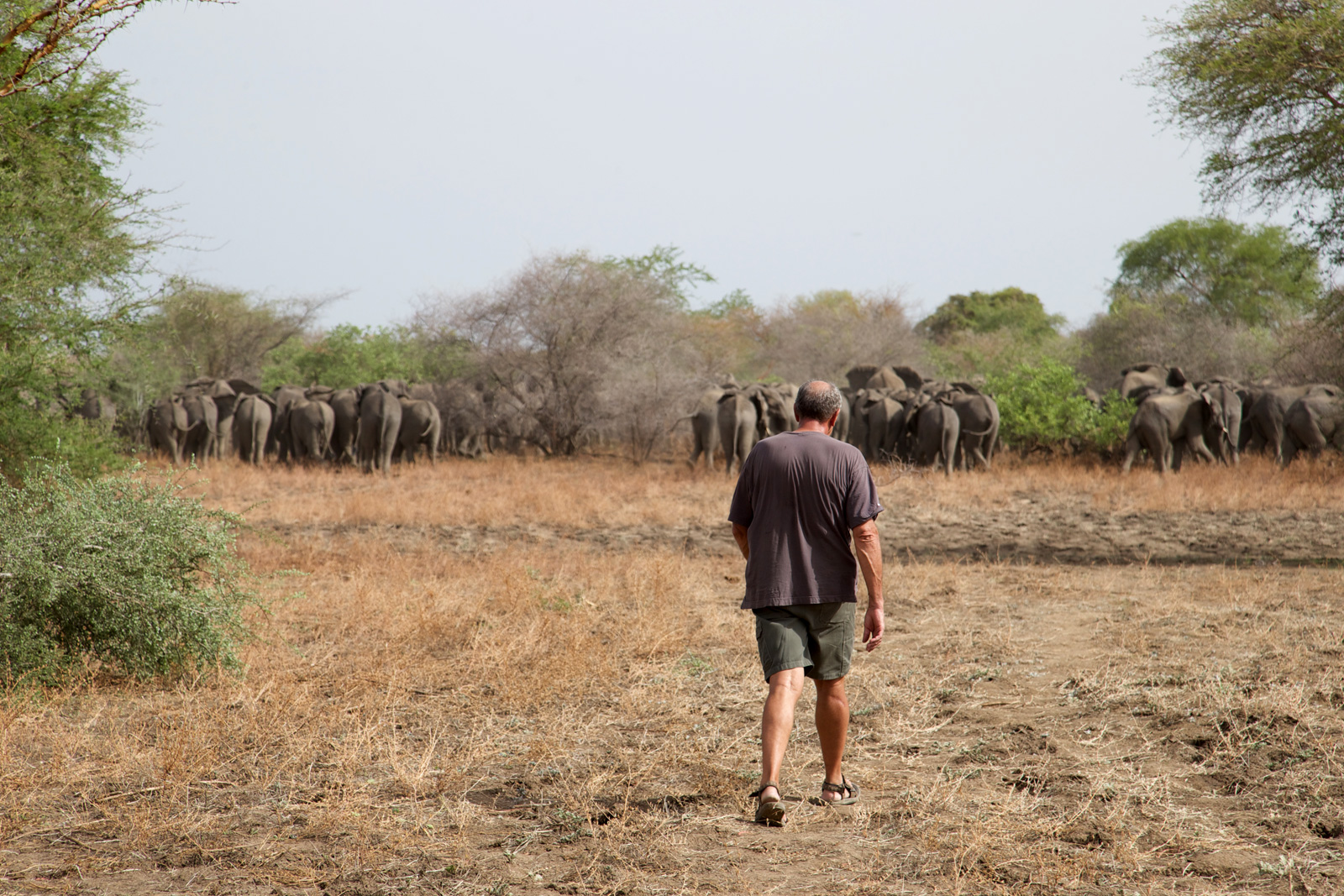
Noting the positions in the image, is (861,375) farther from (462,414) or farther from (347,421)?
(347,421)

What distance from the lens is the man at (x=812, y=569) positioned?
4172 millimetres

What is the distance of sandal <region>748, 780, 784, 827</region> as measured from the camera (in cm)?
407

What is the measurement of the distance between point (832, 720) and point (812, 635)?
1.18 ft

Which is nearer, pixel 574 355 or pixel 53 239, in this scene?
pixel 53 239

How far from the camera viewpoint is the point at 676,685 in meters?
6.23

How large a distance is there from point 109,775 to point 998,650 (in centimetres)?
521

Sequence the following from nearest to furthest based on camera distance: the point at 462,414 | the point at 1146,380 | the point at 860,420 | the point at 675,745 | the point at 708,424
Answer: the point at 675,745 < the point at 708,424 < the point at 860,420 < the point at 1146,380 < the point at 462,414

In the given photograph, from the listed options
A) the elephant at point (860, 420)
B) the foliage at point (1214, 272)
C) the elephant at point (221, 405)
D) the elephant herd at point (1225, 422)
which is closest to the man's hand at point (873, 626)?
the elephant herd at point (1225, 422)

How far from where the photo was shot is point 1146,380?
23938 millimetres

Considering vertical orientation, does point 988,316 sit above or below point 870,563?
→ above

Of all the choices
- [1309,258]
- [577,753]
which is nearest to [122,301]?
[577,753]

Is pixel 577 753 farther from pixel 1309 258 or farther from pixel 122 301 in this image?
pixel 1309 258

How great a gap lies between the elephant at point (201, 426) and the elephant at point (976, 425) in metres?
16.1

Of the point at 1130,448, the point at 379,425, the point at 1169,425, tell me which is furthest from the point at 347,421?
the point at 1169,425
